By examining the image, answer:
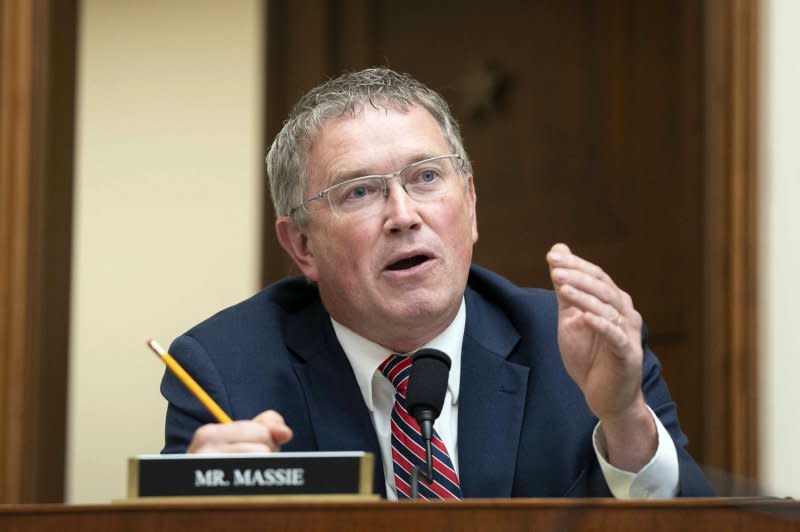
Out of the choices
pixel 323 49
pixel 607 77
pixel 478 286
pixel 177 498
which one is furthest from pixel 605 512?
pixel 323 49

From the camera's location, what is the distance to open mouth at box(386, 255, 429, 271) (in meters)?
2.23

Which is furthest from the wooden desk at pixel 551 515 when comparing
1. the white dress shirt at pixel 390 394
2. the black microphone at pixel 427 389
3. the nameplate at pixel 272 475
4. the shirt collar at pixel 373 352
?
the shirt collar at pixel 373 352

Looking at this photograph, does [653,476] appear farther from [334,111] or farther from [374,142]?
[334,111]

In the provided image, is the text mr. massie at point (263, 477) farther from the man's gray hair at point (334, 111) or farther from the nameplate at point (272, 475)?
the man's gray hair at point (334, 111)

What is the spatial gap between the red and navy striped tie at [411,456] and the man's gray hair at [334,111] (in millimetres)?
395

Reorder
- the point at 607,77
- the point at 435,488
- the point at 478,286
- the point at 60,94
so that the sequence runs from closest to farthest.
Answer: the point at 435,488 → the point at 478,286 → the point at 60,94 → the point at 607,77

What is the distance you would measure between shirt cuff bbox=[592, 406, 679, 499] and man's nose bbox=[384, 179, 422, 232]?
500 millimetres

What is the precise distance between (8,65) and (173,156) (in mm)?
1444

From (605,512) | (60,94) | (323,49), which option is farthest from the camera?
(323,49)

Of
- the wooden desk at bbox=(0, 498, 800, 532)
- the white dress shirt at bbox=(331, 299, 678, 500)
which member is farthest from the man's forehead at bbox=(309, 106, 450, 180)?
the wooden desk at bbox=(0, 498, 800, 532)

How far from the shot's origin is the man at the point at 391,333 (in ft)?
7.04

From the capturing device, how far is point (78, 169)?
15.9 ft

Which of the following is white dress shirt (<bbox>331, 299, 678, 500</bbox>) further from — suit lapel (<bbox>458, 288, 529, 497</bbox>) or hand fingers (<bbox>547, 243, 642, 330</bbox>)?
hand fingers (<bbox>547, 243, 642, 330</bbox>)

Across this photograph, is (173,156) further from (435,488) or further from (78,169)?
(435,488)
